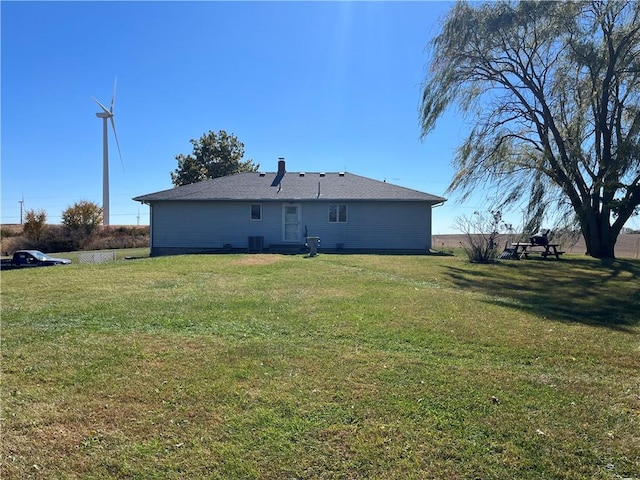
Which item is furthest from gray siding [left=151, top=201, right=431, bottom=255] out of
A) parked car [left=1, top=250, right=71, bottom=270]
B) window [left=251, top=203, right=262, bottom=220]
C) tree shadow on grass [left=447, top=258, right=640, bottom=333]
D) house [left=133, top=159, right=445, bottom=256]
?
tree shadow on grass [left=447, top=258, right=640, bottom=333]

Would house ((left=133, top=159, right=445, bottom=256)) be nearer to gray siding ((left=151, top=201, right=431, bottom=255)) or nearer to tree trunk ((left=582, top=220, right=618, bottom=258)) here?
gray siding ((left=151, top=201, right=431, bottom=255))

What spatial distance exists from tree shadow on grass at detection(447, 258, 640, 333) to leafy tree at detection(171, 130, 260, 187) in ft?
100

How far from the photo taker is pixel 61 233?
28594mm

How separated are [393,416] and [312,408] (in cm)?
59

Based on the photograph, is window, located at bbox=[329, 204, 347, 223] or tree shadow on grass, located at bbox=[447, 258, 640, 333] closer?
tree shadow on grass, located at bbox=[447, 258, 640, 333]

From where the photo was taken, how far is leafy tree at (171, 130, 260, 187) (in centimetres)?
3984

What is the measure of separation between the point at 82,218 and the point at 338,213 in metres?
19.6

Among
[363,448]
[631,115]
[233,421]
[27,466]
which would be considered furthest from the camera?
[631,115]

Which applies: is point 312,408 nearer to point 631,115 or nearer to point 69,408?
point 69,408

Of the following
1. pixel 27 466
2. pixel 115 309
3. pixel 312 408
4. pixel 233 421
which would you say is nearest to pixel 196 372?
pixel 233 421

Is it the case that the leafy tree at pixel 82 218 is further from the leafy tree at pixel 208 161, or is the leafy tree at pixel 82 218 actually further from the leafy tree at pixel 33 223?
the leafy tree at pixel 208 161

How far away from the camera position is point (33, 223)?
2922cm

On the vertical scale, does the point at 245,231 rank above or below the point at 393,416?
above

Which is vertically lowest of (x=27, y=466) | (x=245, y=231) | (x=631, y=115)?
(x=27, y=466)
